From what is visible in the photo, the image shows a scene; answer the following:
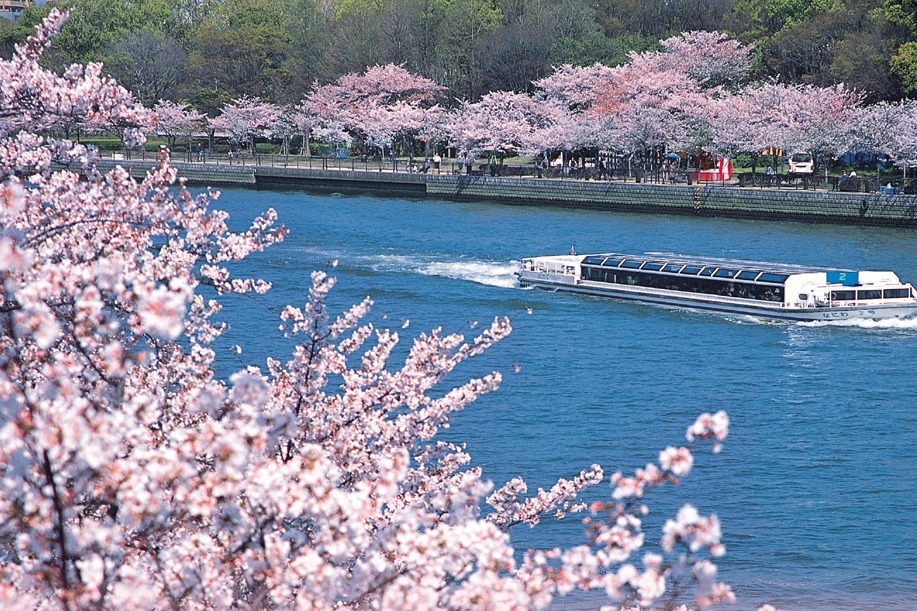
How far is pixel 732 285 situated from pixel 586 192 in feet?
107

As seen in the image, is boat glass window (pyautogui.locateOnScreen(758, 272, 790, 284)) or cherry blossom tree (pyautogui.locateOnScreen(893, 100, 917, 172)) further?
cherry blossom tree (pyautogui.locateOnScreen(893, 100, 917, 172))

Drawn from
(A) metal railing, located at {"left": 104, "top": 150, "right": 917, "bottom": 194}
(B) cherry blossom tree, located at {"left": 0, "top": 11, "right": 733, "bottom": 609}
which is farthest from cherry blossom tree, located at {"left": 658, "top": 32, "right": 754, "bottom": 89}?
(B) cherry blossom tree, located at {"left": 0, "top": 11, "right": 733, "bottom": 609}

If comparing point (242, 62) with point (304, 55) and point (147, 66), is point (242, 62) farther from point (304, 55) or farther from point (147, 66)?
point (147, 66)

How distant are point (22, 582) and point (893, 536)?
663 inches

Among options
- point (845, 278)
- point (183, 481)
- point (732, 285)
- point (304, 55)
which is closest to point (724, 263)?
point (732, 285)

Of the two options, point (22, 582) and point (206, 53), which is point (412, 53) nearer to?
point (206, 53)

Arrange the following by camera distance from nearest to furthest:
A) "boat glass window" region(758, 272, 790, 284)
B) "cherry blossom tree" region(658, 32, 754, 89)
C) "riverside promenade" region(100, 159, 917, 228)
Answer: "boat glass window" region(758, 272, 790, 284) → "riverside promenade" region(100, 159, 917, 228) → "cherry blossom tree" region(658, 32, 754, 89)

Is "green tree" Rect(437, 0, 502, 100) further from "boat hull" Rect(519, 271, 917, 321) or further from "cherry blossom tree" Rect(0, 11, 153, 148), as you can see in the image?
"cherry blossom tree" Rect(0, 11, 153, 148)

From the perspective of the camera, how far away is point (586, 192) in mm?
72438

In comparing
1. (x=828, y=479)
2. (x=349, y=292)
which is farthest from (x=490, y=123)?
(x=828, y=479)

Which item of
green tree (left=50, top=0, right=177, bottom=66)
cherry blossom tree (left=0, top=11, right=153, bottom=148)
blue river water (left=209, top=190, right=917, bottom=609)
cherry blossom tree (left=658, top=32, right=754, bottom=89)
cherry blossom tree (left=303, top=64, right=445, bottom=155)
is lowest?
blue river water (left=209, top=190, right=917, bottom=609)

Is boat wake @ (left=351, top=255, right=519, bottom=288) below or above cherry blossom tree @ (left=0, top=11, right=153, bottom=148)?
below

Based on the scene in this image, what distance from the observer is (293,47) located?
115 metres

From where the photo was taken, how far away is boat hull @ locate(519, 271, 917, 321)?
38.0m
